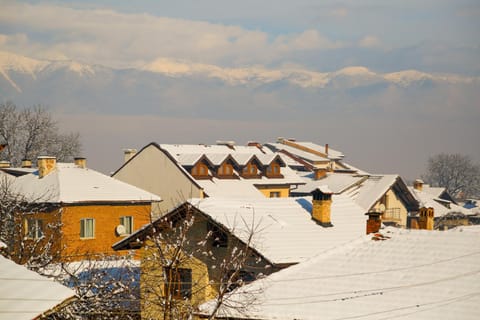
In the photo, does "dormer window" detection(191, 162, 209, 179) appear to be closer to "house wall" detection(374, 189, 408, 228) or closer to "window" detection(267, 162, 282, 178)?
"window" detection(267, 162, 282, 178)

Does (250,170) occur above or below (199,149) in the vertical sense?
below

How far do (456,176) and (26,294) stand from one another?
412ft

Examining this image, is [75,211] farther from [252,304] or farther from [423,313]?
[423,313]

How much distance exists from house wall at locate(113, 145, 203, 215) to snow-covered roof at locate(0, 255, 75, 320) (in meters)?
40.5

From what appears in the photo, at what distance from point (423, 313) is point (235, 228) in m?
7.65

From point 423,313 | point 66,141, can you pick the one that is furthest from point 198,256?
point 66,141

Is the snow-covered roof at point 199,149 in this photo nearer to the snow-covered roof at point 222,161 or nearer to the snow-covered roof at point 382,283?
the snow-covered roof at point 222,161

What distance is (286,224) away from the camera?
81.6 feet

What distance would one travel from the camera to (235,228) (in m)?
21.9

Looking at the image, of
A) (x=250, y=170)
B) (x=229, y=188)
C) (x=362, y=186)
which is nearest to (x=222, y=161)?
(x=229, y=188)

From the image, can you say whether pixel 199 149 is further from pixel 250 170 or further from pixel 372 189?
pixel 372 189

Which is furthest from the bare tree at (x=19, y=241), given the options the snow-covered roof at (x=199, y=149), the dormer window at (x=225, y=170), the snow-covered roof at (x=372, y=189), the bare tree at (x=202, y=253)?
the snow-covered roof at (x=372, y=189)

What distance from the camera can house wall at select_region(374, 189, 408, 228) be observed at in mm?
51812

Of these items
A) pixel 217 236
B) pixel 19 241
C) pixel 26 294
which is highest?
pixel 26 294
